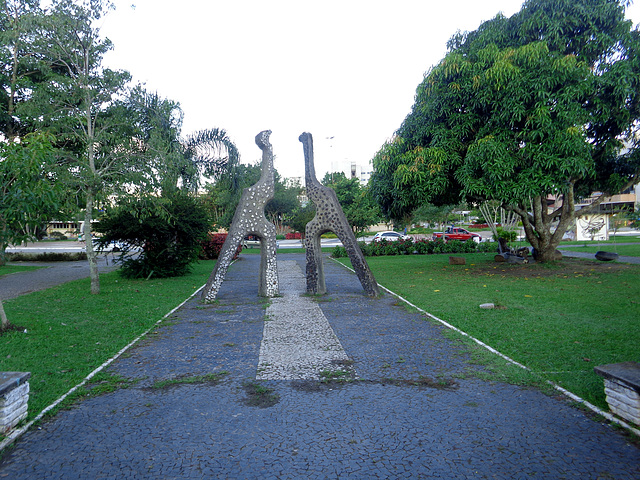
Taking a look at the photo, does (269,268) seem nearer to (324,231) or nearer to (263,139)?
(324,231)

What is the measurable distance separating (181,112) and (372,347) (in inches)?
381

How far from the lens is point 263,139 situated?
1098 centimetres

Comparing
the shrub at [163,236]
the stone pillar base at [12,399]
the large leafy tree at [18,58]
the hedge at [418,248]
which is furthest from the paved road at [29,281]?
the hedge at [418,248]

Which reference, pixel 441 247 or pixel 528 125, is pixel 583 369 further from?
pixel 441 247

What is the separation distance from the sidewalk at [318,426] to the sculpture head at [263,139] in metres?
6.07

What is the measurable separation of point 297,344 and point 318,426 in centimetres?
265

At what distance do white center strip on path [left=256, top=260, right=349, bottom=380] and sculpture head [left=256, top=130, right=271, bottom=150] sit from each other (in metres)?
3.76

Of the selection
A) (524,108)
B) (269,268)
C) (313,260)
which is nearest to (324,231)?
(313,260)

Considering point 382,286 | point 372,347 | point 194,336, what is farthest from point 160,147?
point 372,347

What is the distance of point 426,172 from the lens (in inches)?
518

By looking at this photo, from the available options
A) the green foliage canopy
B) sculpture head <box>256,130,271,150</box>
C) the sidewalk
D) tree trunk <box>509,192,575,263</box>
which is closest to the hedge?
tree trunk <box>509,192,575,263</box>

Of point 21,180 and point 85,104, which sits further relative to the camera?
point 85,104

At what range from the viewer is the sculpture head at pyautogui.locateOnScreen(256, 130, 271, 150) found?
432 inches

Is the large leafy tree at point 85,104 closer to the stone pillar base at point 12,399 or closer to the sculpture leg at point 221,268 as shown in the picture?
the sculpture leg at point 221,268
